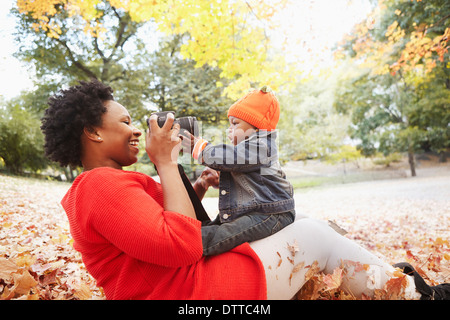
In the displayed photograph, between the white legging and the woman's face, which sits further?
the woman's face

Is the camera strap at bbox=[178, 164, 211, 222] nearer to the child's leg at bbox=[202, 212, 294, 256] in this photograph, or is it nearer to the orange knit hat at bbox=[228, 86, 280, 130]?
the child's leg at bbox=[202, 212, 294, 256]

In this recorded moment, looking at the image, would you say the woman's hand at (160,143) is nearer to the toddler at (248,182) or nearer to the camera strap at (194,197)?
the camera strap at (194,197)

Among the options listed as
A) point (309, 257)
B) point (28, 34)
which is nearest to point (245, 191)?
point (309, 257)

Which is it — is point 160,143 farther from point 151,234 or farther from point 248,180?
point 248,180

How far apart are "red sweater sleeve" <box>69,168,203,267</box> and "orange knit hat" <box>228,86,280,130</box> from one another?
1.01 metres

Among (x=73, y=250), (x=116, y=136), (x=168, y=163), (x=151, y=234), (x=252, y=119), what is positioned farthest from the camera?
(x=73, y=250)

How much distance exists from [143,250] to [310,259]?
0.73m

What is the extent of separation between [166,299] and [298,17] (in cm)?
522

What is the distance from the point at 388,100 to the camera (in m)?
12.8

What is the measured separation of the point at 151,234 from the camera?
0.97m

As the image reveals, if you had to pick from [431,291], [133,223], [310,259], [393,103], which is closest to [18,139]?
[133,223]

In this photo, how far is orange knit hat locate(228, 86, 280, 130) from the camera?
1.90 meters

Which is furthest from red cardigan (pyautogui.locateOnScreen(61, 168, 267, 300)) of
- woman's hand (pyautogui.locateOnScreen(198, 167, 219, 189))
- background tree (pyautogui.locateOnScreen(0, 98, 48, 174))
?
background tree (pyautogui.locateOnScreen(0, 98, 48, 174))

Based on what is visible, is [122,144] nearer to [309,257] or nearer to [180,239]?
[180,239]
